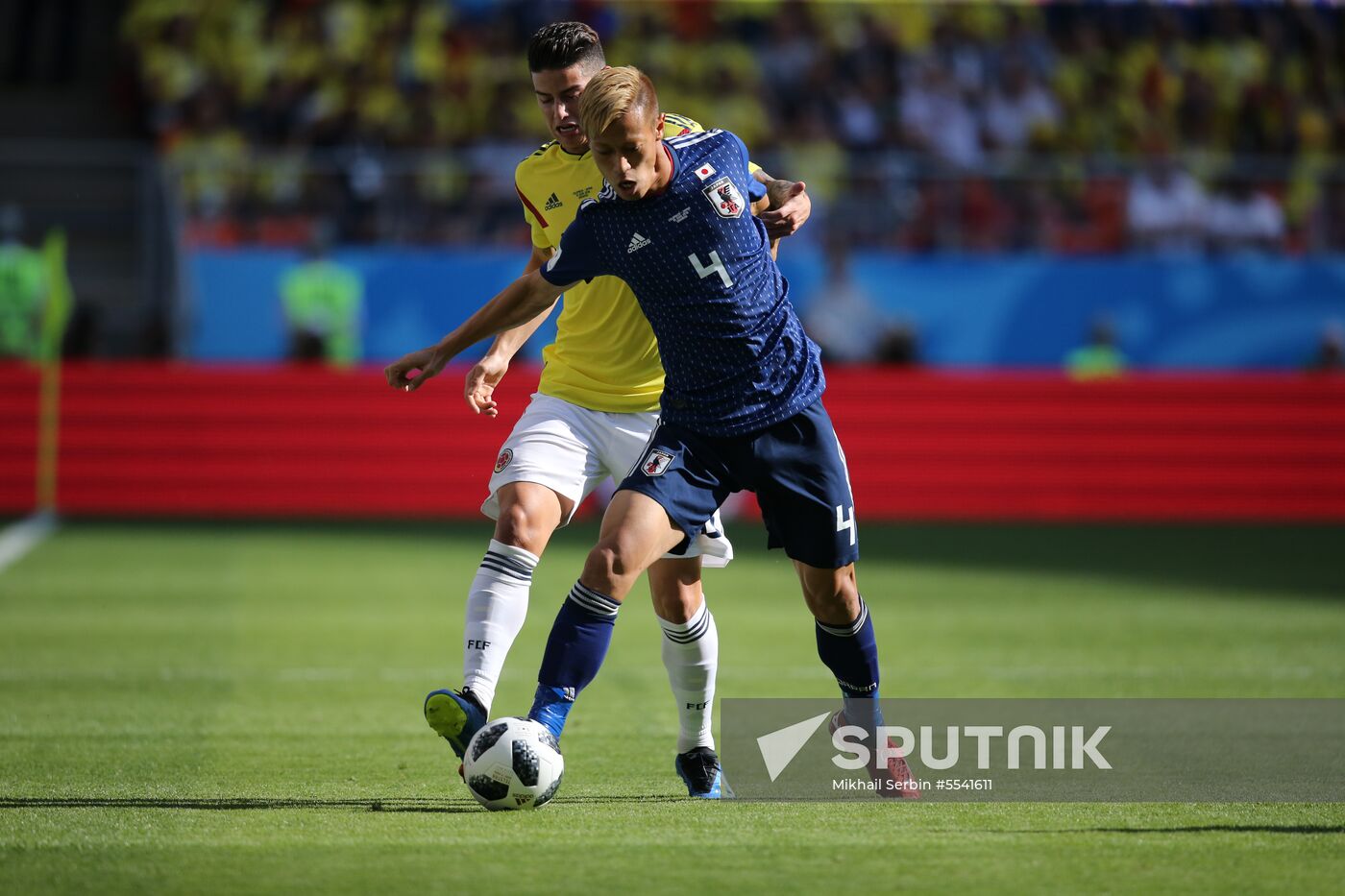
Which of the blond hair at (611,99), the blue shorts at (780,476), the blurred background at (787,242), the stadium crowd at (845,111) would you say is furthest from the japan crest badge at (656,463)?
the stadium crowd at (845,111)

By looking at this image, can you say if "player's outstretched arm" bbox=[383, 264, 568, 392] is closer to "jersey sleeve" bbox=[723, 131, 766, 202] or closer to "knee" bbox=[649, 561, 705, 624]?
"jersey sleeve" bbox=[723, 131, 766, 202]

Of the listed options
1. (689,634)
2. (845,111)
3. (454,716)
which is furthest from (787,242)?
(454,716)

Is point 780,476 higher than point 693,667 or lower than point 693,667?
higher

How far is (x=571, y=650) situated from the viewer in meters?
5.12

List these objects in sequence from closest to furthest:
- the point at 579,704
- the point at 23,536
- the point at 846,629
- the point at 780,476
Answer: the point at 780,476
the point at 846,629
the point at 579,704
the point at 23,536

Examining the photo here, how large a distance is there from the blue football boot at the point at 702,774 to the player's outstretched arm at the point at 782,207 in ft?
5.51

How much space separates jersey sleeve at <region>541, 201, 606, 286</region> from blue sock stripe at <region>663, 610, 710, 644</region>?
4.07ft

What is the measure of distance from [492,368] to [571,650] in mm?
1036

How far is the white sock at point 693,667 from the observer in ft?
18.9

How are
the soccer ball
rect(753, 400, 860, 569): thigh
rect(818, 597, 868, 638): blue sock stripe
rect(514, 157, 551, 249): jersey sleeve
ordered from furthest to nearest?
rect(514, 157, 551, 249): jersey sleeve, rect(818, 597, 868, 638): blue sock stripe, rect(753, 400, 860, 569): thigh, the soccer ball

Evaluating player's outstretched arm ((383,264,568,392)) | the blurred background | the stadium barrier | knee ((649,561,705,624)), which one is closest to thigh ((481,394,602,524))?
knee ((649,561,705,624))

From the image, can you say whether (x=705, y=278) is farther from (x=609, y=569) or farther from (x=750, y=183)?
(x=609, y=569)

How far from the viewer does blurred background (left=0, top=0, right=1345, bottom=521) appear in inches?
627

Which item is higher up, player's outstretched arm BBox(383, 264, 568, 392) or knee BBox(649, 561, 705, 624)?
player's outstretched arm BBox(383, 264, 568, 392)
